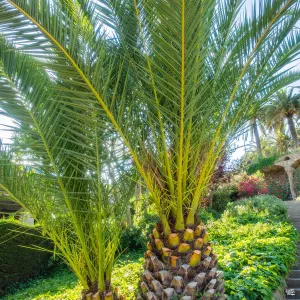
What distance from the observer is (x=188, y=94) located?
252 centimetres

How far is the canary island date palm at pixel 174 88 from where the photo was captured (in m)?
2.38

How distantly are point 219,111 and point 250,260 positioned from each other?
3.23 m

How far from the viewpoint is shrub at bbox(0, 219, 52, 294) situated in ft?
29.5

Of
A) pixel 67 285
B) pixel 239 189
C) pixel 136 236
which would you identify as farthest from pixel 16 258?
pixel 239 189

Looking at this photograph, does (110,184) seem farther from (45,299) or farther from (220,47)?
(45,299)

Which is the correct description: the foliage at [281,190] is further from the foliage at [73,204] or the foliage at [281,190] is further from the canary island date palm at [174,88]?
the foliage at [73,204]

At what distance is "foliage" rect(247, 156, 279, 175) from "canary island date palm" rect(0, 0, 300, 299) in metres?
20.5

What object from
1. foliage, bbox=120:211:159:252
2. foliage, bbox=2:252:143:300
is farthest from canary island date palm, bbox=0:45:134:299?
foliage, bbox=120:211:159:252

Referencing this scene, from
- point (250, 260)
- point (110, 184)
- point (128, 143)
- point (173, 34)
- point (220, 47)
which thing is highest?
point (220, 47)

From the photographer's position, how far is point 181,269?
2.70 meters

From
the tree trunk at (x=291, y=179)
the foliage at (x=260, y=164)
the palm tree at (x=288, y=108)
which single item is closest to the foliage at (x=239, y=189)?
the tree trunk at (x=291, y=179)

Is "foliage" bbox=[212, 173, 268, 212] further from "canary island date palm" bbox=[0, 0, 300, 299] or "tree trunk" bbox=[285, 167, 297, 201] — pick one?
"canary island date palm" bbox=[0, 0, 300, 299]

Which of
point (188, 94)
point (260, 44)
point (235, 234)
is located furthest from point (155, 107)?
point (235, 234)

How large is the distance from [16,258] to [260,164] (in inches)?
713
